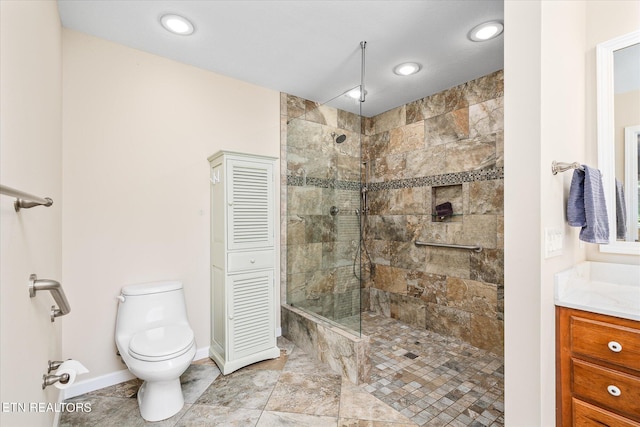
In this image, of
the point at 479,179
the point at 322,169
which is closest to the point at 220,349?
Result: the point at 322,169

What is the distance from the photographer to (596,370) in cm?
131

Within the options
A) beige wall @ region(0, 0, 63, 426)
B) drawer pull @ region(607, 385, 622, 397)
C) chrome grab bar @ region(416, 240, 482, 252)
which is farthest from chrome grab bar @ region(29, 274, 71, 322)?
chrome grab bar @ region(416, 240, 482, 252)

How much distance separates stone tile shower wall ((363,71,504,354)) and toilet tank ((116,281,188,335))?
2330 millimetres

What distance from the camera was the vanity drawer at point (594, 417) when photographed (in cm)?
124

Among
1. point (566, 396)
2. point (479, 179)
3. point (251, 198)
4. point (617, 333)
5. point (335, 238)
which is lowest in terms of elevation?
point (566, 396)

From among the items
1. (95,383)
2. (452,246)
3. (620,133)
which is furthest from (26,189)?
(452,246)

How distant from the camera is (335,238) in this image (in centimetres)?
283

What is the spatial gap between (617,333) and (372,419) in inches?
51.0

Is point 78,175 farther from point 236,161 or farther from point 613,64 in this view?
point 613,64

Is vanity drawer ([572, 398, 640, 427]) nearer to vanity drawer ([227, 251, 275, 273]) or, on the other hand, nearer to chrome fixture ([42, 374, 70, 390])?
vanity drawer ([227, 251, 275, 273])

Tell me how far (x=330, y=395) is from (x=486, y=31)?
8.92 feet

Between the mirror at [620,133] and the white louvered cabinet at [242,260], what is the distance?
2.20 meters

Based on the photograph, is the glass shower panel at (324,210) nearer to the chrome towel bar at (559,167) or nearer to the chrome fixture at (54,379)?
the chrome towel bar at (559,167)

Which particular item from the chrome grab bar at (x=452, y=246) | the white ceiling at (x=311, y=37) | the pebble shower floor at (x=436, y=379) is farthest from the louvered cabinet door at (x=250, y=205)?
the chrome grab bar at (x=452, y=246)
